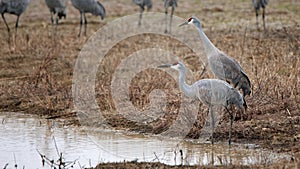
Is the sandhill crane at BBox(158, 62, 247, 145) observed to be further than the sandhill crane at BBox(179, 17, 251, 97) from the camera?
No

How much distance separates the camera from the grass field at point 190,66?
23.2 ft

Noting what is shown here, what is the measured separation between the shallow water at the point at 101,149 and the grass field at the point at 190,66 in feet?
0.96

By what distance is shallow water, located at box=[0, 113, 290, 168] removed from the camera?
6066 millimetres

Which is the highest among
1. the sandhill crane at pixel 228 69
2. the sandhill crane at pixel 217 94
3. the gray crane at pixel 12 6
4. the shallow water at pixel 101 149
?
the gray crane at pixel 12 6

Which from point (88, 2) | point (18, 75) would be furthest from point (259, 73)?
point (88, 2)

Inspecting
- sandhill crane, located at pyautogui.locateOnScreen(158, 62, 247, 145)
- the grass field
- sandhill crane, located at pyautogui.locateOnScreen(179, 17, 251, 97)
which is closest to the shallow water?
the grass field

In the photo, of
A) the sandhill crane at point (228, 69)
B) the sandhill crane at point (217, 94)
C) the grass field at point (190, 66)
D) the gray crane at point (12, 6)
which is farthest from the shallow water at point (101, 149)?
the gray crane at point (12, 6)

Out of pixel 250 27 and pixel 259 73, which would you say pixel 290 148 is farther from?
pixel 250 27

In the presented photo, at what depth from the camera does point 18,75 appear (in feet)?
35.4

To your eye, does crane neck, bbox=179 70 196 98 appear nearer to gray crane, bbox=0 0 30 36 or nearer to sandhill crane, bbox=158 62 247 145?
sandhill crane, bbox=158 62 247 145

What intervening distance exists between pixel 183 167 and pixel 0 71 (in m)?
6.33

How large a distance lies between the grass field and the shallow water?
294 millimetres

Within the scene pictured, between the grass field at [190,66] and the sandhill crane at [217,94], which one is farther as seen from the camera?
the grass field at [190,66]

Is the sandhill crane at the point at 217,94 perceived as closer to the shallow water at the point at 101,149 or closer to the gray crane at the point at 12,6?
the shallow water at the point at 101,149
